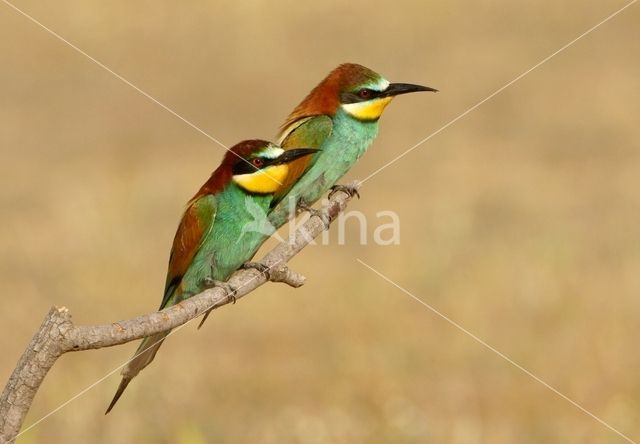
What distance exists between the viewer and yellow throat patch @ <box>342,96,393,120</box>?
402cm

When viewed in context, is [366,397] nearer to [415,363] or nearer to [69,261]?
[415,363]

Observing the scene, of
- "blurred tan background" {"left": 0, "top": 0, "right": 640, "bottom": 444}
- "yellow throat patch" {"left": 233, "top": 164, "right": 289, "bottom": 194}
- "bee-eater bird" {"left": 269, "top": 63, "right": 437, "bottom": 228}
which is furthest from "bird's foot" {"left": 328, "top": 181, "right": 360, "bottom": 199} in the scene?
"blurred tan background" {"left": 0, "top": 0, "right": 640, "bottom": 444}

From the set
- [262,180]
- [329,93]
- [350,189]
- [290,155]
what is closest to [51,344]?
[290,155]

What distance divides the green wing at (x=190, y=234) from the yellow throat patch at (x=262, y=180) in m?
0.12

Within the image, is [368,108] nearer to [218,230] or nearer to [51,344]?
[218,230]

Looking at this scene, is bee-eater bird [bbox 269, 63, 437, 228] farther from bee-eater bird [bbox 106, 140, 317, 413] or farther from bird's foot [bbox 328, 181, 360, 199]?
bee-eater bird [bbox 106, 140, 317, 413]

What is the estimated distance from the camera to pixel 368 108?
4055mm

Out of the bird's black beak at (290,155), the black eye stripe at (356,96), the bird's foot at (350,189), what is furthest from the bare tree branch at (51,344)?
the black eye stripe at (356,96)

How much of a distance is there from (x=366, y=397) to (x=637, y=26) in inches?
379

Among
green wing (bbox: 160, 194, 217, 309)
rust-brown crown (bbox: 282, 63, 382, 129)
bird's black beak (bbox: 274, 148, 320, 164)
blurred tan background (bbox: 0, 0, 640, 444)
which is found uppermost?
bird's black beak (bbox: 274, 148, 320, 164)

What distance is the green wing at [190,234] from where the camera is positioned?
326cm

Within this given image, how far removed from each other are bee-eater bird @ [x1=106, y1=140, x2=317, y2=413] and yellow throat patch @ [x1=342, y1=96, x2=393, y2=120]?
709 mm

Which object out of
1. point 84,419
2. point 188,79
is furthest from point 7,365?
point 188,79

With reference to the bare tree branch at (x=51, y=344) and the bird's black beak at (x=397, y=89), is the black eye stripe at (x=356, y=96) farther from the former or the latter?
the bare tree branch at (x=51, y=344)
